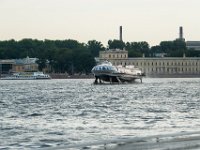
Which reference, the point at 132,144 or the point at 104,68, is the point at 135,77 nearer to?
the point at 104,68

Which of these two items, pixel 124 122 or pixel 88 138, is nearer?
pixel 88 138

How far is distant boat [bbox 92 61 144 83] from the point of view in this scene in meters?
143

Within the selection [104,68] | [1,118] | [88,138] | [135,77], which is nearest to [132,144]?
[88,138]

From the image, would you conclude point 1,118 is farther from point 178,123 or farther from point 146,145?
point 146,145

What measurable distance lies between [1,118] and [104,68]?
98828mm

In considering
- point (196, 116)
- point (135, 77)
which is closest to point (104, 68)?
point (135, 77)

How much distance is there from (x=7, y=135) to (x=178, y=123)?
10197mm

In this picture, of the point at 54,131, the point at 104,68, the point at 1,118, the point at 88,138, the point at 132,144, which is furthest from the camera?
the point at 104,68

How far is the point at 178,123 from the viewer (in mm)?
39094

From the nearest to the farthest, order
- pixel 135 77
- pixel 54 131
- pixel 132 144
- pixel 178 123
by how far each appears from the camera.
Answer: pixel 132 144
pixel 54 131
pixel 178 123
pixel 135 77

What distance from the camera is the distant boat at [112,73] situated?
14288 centimetres

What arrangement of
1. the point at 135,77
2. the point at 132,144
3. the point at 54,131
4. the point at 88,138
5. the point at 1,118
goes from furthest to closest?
the point at 135,77, the point at 1,118, the point at 54,131, the point at 88,138, the point at 132,144

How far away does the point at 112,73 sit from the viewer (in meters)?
144

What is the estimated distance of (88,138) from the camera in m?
30.5
